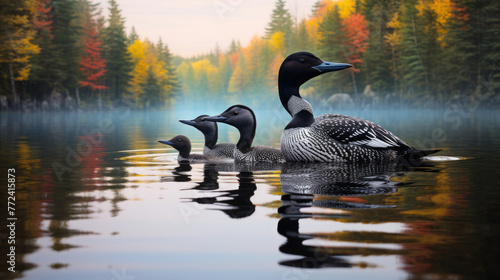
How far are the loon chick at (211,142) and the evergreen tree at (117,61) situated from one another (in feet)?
180

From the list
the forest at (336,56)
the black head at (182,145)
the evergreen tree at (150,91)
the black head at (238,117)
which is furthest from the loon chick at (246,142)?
the evergreen tree at (150,91)

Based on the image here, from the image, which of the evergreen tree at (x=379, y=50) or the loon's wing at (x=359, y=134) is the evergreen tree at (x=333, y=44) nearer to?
the evergreen tree at (x=379, y=50)

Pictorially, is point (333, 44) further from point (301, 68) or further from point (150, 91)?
point (301, 68)

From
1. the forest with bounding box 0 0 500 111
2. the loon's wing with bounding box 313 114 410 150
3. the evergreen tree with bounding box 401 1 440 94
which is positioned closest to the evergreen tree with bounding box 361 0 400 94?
the forest with bounding box 0 0 500 111

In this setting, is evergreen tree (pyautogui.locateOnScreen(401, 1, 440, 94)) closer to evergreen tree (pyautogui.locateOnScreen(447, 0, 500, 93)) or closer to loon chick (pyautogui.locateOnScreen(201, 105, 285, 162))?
evergreen tree (pyautogui.locateOnScreen(447, 0, 500, 93))

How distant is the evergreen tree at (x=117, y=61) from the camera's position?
63.7 m

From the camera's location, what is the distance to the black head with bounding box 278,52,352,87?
895 centimetres

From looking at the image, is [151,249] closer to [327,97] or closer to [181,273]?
[181,273]

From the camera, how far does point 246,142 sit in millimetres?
9695

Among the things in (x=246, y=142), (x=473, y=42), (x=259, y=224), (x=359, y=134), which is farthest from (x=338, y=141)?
(x=473, y=42)

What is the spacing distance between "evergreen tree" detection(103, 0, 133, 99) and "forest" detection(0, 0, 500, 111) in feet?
0.41

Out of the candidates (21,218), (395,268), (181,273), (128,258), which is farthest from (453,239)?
(21,218)

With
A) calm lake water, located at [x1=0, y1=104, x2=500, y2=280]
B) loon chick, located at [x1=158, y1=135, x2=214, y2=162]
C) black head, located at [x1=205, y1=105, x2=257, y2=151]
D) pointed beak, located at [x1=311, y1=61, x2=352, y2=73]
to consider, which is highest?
pointed beak, located at [x1=311, y1=61, x2=352, y2=73]

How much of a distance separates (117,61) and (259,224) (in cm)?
6231
